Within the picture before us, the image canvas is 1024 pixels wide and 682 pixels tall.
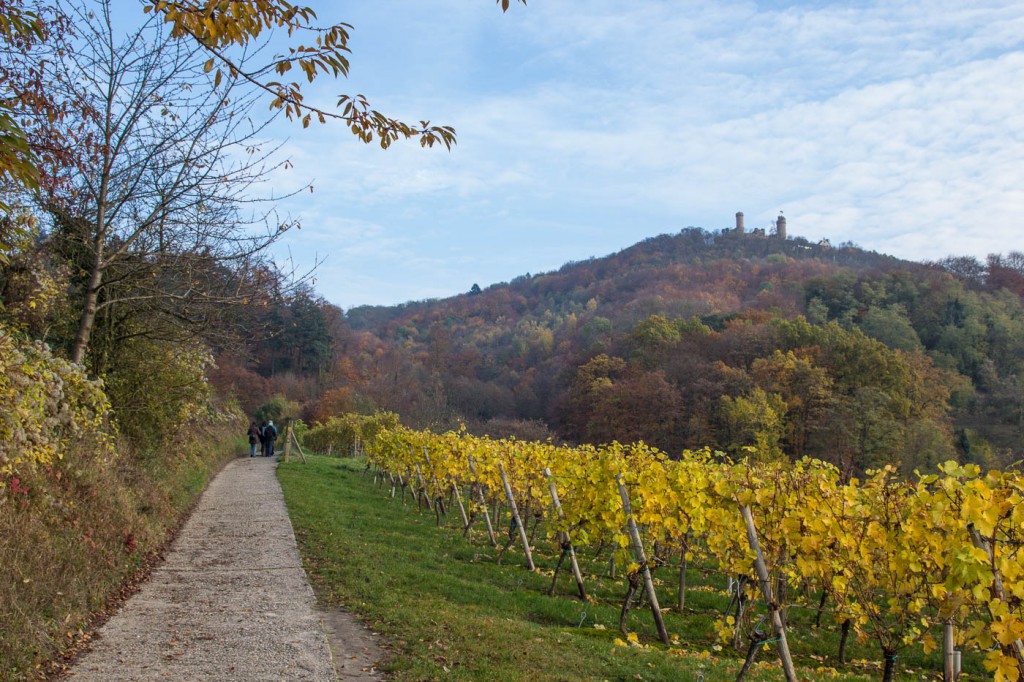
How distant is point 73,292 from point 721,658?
11.4 meters

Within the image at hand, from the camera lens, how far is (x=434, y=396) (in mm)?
51812

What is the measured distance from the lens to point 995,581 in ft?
11.7

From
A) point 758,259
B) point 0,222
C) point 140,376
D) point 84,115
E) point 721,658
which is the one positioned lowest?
point 721,658

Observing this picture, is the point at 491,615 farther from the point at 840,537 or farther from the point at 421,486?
the point at 421,486

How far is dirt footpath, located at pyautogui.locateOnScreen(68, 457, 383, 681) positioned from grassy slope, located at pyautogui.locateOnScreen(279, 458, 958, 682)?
350 millimetres

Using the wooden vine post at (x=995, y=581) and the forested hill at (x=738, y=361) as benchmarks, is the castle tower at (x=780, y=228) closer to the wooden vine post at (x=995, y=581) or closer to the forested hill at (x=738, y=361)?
the forested hill at (x=738, y=361)

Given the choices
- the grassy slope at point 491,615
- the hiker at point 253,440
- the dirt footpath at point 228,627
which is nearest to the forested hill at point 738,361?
the hiker at point 253,440

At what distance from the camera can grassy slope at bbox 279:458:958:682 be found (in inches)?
216

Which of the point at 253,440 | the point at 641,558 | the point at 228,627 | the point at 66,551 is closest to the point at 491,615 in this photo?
the point at 641,558

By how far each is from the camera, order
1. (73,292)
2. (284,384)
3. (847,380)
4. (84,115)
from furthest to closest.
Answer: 1. (284,384)
2. (847,380)
3. (73,292)
4. (84,115)

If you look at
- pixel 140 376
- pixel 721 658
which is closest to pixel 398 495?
pixel 140 376

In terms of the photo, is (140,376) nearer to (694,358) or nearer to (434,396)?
(434,396)

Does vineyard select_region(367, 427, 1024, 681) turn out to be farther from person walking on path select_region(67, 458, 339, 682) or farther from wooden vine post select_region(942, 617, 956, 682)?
person walking on path select_region(67, 458, 339, 682)

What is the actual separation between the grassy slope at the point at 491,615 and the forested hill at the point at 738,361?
19379mm
